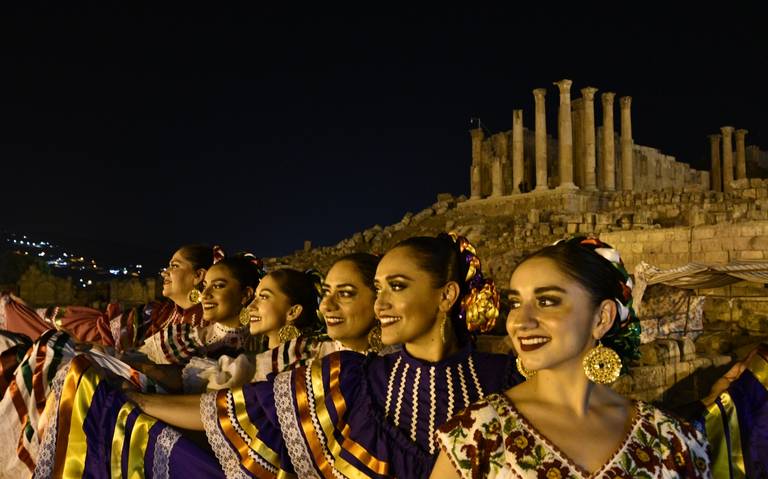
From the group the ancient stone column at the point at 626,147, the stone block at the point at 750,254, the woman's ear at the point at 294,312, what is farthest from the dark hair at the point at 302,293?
the ancient stone column at the point at 626,147

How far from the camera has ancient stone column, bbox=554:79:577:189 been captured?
35.7 m

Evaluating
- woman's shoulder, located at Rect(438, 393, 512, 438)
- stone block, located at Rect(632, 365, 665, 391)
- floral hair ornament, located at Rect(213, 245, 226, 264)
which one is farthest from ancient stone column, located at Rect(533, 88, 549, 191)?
woman's shoulder, located at Rect(438, 393, 512, 438)

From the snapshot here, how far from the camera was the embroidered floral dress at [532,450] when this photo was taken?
1934mm

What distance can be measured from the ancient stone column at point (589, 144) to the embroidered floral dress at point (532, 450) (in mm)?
35548

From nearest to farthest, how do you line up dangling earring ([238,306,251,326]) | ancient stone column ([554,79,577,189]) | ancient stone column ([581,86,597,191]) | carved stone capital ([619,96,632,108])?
dangling earring ([238,306,251,326]) < ancient stone column ([554,79,577,189]) < ancient stone column ([581,86,597,191]) < carved stone capital ([619,96,632,108])

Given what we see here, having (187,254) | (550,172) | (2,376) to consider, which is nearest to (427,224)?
(550,172)

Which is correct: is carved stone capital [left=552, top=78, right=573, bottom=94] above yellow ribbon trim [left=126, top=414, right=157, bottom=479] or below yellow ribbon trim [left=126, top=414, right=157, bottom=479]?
above

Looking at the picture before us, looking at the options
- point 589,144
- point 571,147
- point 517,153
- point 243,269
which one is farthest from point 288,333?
point 517,153

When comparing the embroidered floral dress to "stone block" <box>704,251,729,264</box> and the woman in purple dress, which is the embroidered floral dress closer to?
the woman in purple dress

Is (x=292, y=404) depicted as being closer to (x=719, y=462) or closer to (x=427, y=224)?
(x=719, y=462)

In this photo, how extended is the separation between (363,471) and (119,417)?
1.13 m

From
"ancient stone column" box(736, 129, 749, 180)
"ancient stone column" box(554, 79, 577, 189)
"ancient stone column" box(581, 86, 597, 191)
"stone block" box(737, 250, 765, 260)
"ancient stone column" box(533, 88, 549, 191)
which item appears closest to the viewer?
"stone block" box(737, 250, 765, 260)

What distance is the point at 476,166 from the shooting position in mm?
42469

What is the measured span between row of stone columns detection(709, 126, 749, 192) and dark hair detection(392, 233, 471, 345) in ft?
143
